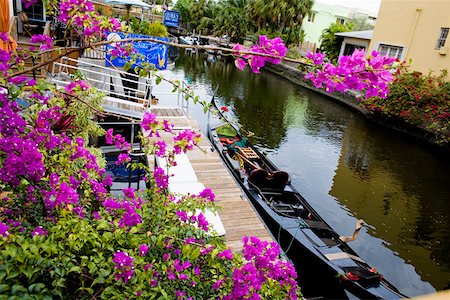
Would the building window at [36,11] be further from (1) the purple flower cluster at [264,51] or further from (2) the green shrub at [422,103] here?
(2) the green shrub at [422,103]

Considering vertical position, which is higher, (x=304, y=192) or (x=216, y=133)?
(x=216, y=133)

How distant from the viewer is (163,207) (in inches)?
117

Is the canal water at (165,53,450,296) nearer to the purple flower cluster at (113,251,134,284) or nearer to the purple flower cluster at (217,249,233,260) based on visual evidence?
the purple flower cluster at (217,249,233,260)

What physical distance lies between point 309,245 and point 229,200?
1.92m

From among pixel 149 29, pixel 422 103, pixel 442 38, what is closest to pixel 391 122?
pixel 422 103

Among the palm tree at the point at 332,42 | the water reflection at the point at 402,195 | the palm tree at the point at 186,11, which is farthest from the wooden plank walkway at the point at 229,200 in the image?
the palm tree at the point at 186,11

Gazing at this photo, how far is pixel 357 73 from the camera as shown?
2.23 meters

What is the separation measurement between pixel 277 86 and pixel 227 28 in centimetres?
1876

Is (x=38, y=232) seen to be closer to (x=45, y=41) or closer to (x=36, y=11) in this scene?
(x=45, y=41)

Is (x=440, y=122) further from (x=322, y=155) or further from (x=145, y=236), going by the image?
(x=145, y=236)

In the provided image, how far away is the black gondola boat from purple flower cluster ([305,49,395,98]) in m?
2.15

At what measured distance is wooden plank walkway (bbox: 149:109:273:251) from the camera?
613 cm

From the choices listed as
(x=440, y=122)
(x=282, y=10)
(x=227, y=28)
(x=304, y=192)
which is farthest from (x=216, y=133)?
(x=227, y=28)

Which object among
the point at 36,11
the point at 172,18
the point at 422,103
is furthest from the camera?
the point at 172,18
